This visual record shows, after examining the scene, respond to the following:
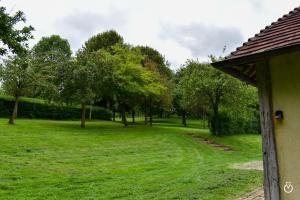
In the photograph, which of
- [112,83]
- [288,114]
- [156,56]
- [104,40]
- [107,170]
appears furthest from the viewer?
[104,40]

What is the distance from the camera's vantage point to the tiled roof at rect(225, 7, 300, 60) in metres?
5.95

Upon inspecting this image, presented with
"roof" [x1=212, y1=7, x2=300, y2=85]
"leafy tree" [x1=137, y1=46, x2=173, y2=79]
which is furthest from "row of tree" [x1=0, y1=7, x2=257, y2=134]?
"roof" [x1=212, y1=7, x2=300, y2=85]

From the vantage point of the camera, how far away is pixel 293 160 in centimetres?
615

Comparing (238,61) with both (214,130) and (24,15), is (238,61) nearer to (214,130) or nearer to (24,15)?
(24,15)

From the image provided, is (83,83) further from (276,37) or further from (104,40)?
(276,37)

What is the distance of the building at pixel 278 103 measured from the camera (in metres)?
6.09

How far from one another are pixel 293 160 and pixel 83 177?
8.12 meters

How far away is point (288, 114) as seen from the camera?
20.4 ft

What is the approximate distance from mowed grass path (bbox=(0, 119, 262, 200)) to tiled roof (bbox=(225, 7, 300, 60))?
16.0ft

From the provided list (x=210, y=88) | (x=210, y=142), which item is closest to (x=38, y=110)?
(x=210, y=88)

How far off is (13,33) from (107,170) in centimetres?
604

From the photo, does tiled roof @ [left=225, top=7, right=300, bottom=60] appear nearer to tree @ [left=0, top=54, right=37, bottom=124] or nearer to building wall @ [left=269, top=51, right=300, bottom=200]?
building wall @ [left=269, top=51, right=300, bottom=200]

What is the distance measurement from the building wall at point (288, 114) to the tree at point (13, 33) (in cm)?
840

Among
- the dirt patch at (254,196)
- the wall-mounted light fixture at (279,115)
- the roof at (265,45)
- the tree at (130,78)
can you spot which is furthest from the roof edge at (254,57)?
the tree at (130,78)
